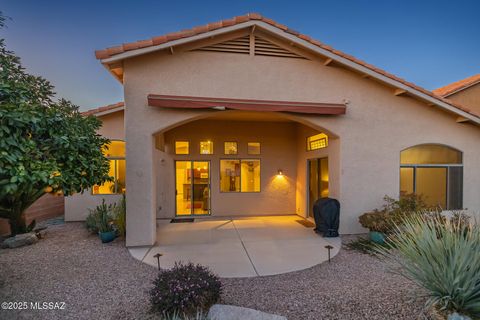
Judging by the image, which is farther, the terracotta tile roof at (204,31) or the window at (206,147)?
the window at (206,147)

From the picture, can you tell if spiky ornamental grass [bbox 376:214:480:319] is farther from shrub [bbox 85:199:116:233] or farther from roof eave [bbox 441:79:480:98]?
roof eave [bbox 441:79:480:98]

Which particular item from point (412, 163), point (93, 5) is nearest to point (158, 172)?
point (93, 5)

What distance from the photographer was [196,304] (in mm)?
3283

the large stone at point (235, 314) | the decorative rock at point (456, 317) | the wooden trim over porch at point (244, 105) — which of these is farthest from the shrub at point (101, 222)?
the decorative rock at point (456, 317)

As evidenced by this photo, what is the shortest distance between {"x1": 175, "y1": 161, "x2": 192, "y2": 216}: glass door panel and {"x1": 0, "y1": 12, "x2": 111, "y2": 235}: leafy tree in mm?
5446

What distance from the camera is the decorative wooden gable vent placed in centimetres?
715

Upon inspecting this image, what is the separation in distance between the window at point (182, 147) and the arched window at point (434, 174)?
8618 millimetres

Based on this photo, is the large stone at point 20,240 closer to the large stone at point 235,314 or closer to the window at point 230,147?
the large stone at point 235,314

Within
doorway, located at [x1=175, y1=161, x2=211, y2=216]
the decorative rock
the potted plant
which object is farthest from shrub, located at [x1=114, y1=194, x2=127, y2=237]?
the decorative rock

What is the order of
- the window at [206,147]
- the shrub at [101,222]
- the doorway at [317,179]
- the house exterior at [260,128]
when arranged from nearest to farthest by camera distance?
the house exterior at [260,128] < the shrub at [101,222] < the doorway at [317,179] < the window at [206,147]

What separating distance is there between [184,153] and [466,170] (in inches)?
450

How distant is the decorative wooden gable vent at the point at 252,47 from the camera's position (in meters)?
7.15

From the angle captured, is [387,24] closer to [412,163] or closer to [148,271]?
[412,163]

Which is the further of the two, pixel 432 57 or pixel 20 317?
pixel 432 57
